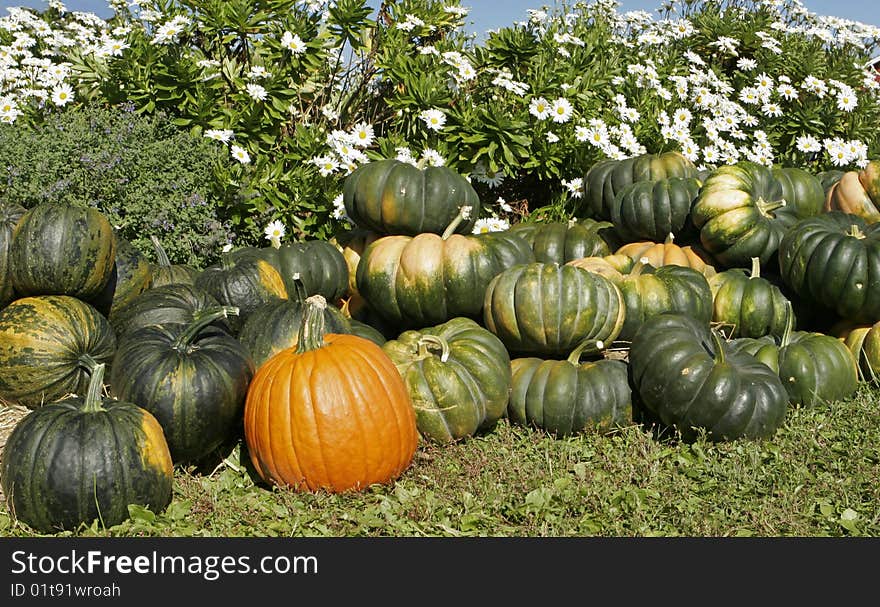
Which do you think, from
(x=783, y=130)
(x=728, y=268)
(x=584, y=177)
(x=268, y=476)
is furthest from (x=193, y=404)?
(x=783, y=130)

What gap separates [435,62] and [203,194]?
2.23 m

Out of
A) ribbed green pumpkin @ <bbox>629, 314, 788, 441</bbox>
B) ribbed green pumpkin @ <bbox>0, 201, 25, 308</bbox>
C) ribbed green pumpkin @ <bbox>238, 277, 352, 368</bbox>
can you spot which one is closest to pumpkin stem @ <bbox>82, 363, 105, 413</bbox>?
ribbed green pumpkin @ <bbox>238, 277, 352, 368</bbox>

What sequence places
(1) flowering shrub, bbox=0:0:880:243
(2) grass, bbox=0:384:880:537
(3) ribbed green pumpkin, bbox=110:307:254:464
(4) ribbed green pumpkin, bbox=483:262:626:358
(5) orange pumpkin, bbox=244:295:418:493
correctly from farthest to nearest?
(1) flowering shrub, bbox=0:0:880:243, (4) ribbed green pumpkin, bbox=483:262:626:358, (3) ribbed green pumpkin, bbox=110:307:254:464, (5) orange pumpkin, bbox=244:295:418:493, (2) grass, bbox=0:384:880:537

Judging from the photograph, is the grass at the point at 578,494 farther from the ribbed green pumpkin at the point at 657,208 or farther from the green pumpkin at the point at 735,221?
the ribbed green pumpkin at the point at 657,208

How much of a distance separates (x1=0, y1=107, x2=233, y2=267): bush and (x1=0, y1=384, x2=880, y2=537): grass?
2400 millimetres

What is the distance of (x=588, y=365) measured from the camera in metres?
4.65

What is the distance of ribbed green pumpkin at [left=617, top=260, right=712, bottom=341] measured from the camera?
4973 mm

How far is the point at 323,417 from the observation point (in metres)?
3.75

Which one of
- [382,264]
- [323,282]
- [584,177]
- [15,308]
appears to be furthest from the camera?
[584,177]

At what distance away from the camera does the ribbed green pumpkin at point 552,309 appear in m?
4.65

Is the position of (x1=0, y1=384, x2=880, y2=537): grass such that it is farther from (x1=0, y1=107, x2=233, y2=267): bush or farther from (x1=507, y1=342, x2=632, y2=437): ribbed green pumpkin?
(x1=0, y1=107, x2=233, y2=267): bush

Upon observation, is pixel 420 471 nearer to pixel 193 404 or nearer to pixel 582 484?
pixel 582 484

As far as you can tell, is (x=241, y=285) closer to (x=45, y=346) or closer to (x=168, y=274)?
(x=168, y=274)

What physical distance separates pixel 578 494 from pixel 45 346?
266 cm
